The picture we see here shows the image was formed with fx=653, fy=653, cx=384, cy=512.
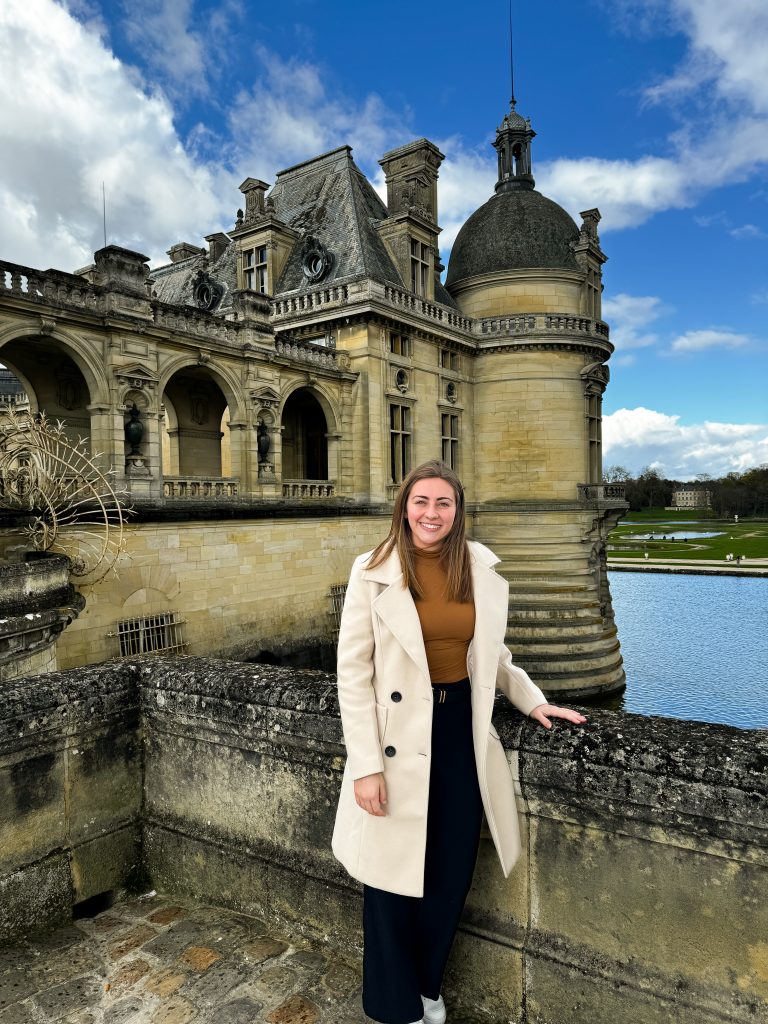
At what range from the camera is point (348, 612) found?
2488 millimetres

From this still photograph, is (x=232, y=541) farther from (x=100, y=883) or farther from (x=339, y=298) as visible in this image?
(x=100, y=883)

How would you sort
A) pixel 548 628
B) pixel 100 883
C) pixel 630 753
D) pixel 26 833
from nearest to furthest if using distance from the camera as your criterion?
pixel 630 753 → pixel 26 833 → pixel 100 883 → pixel 548 628

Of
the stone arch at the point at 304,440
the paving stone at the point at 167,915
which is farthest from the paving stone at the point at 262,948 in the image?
the stone arch at the point at 304,440

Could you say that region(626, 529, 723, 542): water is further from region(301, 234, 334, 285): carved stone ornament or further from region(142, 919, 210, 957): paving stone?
region(142, 919, 210, 957): paving stone

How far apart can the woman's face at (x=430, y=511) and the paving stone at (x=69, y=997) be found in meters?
2.36

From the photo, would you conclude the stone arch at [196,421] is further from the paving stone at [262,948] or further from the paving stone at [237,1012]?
the paving stone at [237,1012]

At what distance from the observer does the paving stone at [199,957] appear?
296 cm

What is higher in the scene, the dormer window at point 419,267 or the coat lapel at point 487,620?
the dormer window at point 419,267

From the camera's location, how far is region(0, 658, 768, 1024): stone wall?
90.4 inches

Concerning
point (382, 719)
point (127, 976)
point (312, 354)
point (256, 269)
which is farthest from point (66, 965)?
point (256, 269)

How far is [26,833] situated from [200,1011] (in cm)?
119

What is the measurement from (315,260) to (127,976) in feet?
67.2

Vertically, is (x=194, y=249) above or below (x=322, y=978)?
above

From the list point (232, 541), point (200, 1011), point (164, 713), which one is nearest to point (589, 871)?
point (200, 1011)
